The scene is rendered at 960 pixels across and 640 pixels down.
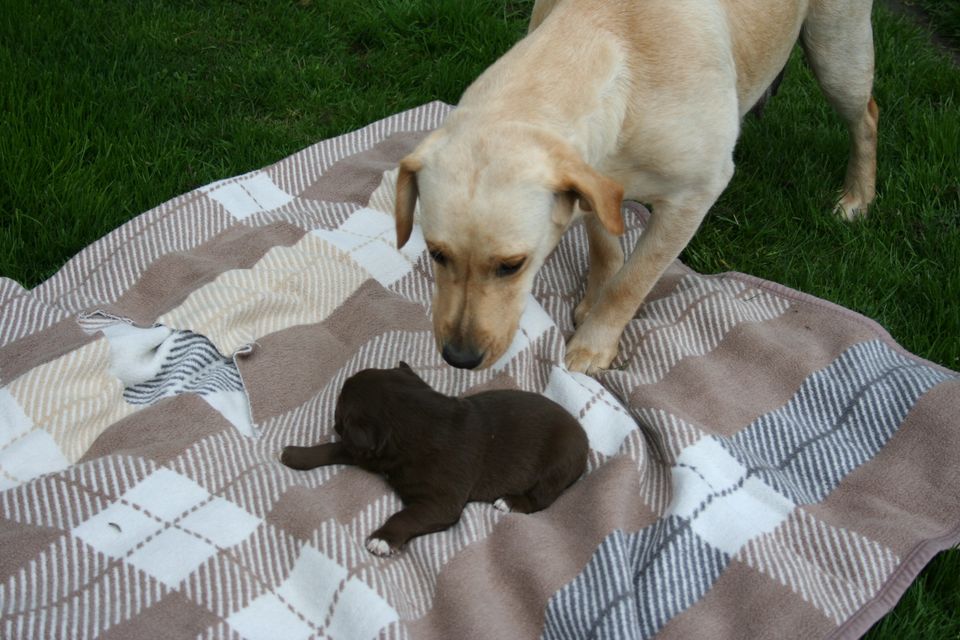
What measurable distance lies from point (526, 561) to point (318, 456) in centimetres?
80

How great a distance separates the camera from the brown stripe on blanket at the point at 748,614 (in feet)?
9.01

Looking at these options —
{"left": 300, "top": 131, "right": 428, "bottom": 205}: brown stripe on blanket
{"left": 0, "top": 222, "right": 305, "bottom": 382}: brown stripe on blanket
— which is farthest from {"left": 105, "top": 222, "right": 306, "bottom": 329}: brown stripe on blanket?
{"left": 300, "top": 131, "right": 428, "bottom": 205}: brown stripe on blanket

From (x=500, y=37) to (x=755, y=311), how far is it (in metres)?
2.64

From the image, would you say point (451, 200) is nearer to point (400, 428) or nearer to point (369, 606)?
Result: point (400, 428)

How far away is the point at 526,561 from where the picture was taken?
2.89 meters

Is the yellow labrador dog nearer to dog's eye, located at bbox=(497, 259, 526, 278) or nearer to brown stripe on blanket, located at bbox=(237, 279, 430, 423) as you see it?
dog's eye, located at bbox=(497, 259, 526, 278)

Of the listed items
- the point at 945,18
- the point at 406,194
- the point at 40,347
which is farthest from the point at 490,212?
the point at 945,18

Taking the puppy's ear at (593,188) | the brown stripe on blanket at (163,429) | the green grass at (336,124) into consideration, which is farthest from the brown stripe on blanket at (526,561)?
the green grass at (336,124)

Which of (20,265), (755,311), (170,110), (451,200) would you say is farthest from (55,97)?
(755,311)

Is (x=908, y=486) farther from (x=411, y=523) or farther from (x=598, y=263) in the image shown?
(x=411, y=523)

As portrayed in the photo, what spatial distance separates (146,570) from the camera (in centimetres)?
279

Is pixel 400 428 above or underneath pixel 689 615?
above

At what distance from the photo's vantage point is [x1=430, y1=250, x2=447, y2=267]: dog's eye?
125 inches

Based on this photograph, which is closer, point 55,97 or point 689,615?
point 689,615
